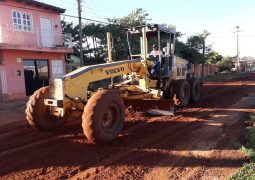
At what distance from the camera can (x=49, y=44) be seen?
74.7 feet

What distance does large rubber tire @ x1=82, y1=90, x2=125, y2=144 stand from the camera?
23.7ft

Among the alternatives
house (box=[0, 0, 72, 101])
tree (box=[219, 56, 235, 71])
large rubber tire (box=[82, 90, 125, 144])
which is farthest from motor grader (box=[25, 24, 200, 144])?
tree (box=[219, 56, 235, 71])

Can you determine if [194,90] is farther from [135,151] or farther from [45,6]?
[45,6]

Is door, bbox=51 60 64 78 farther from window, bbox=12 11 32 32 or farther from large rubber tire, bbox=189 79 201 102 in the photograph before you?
large rubber tire, bbox=189 79 201 102

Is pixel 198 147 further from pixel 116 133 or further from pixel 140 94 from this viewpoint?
pixel 140 94

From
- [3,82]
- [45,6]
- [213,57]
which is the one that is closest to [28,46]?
[3,82]

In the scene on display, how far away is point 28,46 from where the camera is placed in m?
20.2

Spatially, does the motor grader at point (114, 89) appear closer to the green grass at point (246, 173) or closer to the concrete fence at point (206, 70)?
the green grass at point (246, 173)

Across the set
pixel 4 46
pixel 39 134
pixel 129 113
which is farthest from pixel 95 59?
pixel 39 134

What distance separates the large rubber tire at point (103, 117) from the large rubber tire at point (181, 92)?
15.3ft

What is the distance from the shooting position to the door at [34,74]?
20969mm

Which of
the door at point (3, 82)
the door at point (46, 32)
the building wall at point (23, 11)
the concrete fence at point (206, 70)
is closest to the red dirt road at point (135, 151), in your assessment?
the door at point (3, 82)

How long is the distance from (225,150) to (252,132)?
138 centimetres

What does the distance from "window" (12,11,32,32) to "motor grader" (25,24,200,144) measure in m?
10.5
